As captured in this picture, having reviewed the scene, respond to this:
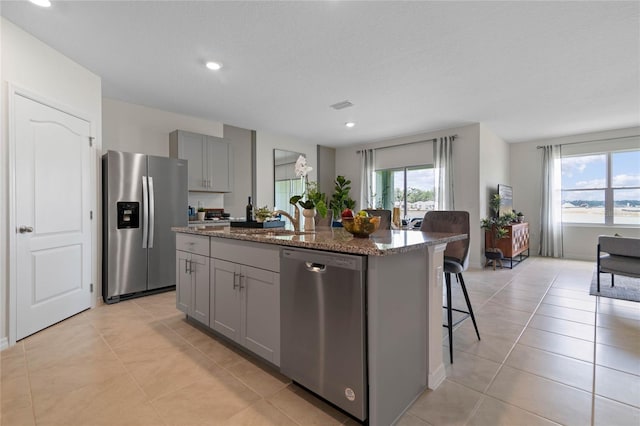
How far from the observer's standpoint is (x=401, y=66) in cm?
317

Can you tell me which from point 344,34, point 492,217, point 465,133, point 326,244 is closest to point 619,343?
point 326,244

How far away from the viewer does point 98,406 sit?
1.62 metres

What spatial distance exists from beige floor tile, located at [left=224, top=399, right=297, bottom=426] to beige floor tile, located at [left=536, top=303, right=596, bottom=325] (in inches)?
115

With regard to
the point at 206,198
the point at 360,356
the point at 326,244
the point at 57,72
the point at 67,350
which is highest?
the point at 57,72

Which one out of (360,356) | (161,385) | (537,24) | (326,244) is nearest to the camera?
(360,356)

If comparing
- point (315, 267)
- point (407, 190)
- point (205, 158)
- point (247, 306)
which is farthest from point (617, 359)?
point (205, 158)

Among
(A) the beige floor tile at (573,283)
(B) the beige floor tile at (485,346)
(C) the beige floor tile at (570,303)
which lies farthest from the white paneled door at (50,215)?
(A) the beige floor tile at (573,283)

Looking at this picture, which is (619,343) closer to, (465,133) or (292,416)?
(292,416)

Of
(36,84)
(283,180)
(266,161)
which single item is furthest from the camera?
(283,180)

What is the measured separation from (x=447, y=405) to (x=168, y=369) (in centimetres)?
180

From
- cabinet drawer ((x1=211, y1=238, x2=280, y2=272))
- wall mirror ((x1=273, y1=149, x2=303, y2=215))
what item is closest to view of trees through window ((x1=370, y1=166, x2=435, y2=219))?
wall mirror ((x1=273, y1=149, x2=303, y2=215))

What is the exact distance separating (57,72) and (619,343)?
220 inches

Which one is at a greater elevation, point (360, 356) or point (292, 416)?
point (360, 356)

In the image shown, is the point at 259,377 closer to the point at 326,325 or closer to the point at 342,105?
the point at 326,325
